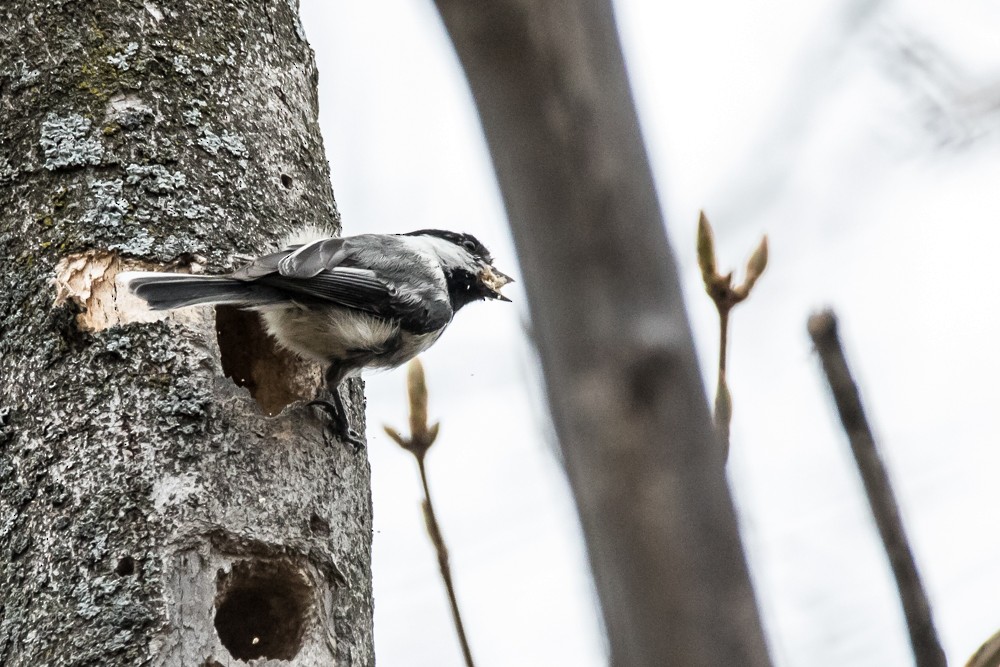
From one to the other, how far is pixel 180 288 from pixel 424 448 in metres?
0.63

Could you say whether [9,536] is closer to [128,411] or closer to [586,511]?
[128,411]

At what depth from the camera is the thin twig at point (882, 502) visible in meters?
0.85

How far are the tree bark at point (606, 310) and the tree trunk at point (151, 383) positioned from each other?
1395 mm

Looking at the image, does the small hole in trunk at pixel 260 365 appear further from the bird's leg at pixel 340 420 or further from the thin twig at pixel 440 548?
the thin twig at pixel 440 548

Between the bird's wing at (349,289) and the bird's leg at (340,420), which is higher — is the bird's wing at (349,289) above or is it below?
above

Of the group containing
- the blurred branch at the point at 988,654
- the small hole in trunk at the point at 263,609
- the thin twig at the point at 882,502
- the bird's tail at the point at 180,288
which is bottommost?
the blurred branch at the point at 988,654

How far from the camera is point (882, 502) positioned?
0.89 m

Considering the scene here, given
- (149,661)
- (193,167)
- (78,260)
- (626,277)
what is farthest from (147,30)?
(626,277)

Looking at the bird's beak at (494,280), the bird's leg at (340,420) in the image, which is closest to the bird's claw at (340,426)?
the bird's leg at (340,420)

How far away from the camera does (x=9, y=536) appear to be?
184 centimetres

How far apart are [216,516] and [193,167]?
2.14 feet

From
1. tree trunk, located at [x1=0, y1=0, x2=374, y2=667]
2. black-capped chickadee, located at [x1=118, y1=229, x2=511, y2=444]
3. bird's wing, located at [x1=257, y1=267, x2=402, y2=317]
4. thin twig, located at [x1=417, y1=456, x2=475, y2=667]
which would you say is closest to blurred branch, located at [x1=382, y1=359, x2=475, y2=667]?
thin twig, located at [x1=417, y1=456, x2=475, y2=667]

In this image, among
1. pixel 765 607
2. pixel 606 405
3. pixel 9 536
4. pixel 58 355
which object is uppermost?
pixel 58 355

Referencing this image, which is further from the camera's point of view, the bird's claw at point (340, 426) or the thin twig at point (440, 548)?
the bird's claw at point (340, 426)
